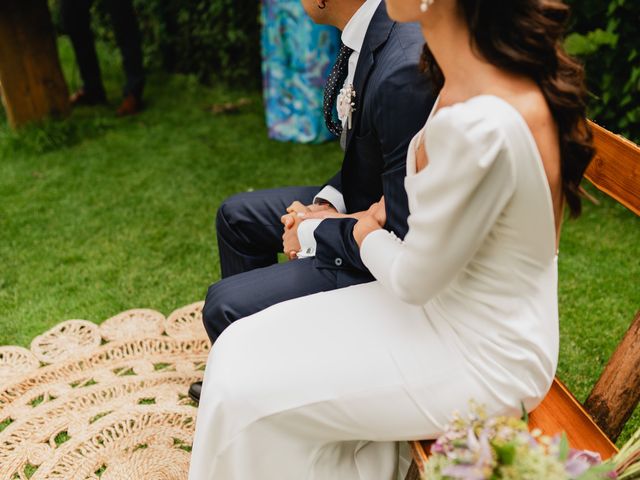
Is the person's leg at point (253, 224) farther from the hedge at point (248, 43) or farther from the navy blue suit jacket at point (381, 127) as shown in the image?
the hedge at point (248, 43)

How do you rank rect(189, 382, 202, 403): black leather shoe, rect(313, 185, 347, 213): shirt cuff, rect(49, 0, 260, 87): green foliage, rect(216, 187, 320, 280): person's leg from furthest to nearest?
rect(49, 0, 260, 87): green foliage < rect(189, 382, 202, 403): black leather shoe < rect(216, 187, 320, 280): person's leg < rect(313, 185, 347, 213): shirt cuff

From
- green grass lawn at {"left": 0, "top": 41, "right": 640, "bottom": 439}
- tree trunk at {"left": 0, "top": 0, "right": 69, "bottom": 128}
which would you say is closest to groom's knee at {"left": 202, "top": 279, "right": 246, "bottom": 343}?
green grass lawn at {"left": 0, "top": 41, "right": 640, "bottom": 439}

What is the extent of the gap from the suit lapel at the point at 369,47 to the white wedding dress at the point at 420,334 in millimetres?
426

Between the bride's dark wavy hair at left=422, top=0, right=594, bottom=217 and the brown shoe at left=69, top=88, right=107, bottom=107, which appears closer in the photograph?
the bride's dark wavy hair at left=422, top=0, right=594, bottom=217

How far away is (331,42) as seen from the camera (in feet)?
14.5

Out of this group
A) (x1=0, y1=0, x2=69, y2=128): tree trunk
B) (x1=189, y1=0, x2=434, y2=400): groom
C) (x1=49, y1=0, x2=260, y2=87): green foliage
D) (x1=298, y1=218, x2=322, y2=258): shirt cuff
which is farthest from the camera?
(x1=49, y1=0, x2=260, y2=87): green foliage

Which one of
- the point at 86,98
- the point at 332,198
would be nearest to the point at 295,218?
the point at 332,198

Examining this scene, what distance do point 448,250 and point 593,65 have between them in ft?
10.2

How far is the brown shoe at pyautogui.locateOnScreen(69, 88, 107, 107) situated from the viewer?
543cm

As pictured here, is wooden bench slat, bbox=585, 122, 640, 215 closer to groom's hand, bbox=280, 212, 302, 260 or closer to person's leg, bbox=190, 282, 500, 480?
person's leg, bbox=190, 282, 500, 480

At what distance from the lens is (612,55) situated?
369cm

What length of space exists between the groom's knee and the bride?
25cm

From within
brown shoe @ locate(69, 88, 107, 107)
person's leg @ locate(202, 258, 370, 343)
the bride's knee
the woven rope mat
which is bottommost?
brown shoe @ locate(69, 88, 107, 107)

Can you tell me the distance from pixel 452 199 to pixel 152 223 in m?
2.77
